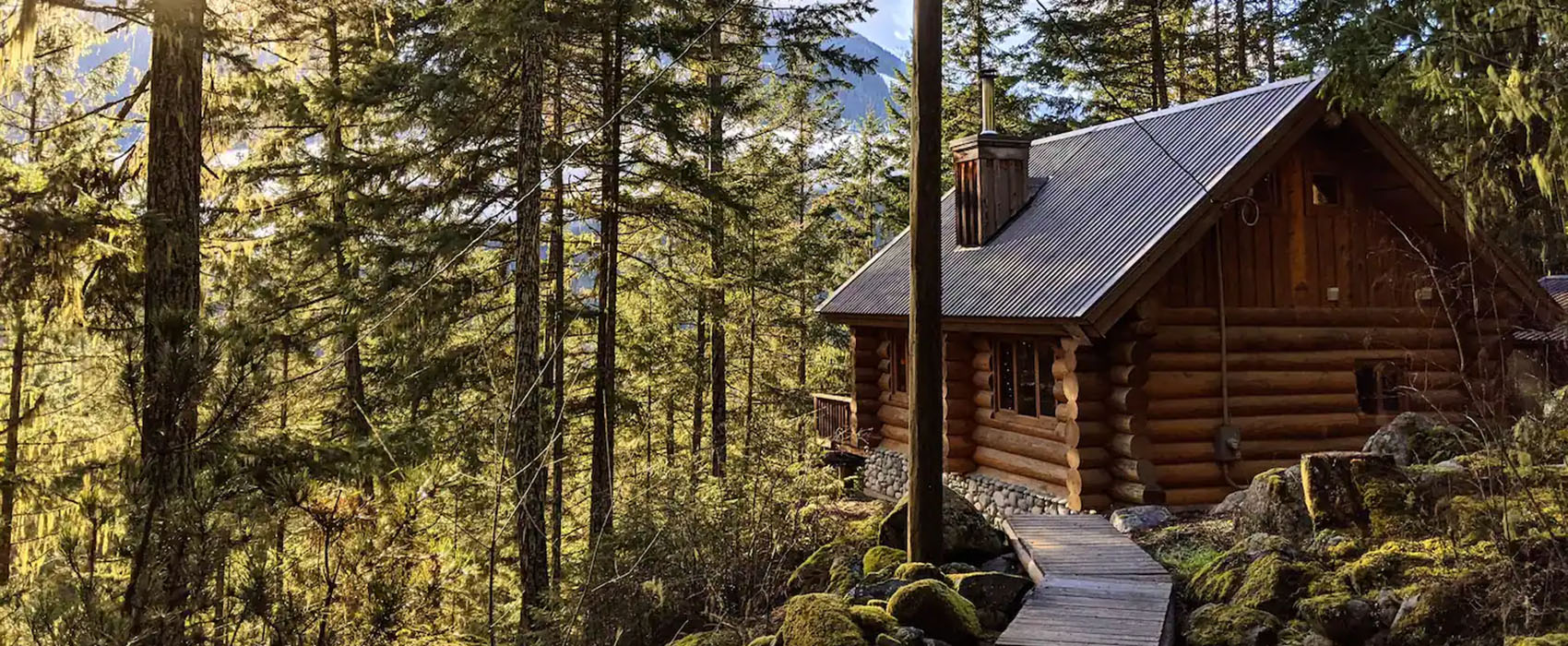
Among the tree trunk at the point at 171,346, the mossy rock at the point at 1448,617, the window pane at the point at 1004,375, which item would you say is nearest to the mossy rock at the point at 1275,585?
the mossy rock at the point at 1448,617

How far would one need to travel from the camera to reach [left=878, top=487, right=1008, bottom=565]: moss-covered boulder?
374 inches

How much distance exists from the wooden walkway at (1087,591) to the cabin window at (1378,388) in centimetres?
588

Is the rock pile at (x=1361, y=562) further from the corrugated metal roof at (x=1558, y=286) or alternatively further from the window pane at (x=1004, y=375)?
the corrugated metal roof at (x=1558, y=286)

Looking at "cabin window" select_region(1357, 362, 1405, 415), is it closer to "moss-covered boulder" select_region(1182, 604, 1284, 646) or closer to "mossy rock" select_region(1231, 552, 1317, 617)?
"mossy rock" select_region(1231, 552, 1317, 617)

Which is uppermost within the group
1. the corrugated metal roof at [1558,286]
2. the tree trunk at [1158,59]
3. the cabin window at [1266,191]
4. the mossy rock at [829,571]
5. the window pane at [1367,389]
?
the tree trunk at [1158,59]

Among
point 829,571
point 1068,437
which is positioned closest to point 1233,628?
point 829,571

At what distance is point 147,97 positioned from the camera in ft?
28.2

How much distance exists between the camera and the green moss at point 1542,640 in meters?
5.32

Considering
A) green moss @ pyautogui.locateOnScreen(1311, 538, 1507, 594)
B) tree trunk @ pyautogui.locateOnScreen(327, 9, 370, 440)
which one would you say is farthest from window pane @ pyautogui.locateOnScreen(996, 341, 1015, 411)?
tree trunk @ pyautogui.locateOnScreen(327, 9, 370, 440)

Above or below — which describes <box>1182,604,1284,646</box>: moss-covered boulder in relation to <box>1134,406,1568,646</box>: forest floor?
below

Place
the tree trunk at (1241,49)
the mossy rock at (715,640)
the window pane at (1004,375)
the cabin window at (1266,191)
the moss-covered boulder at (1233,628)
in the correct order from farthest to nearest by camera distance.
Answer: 1. the tree trunk at (1241,49)
2. the window pane at (1004,375)
3. the cabin window at (1266,191)
4. the mossy rock at (715,640)
5. the moss-covered boulder at (1233,628)

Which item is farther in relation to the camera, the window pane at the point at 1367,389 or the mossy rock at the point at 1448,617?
the window pane at the point at 1367,389

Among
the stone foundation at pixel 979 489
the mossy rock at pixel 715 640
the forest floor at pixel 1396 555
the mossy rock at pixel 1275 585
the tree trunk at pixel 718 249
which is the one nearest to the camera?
the forest floor at pixel 1396 555

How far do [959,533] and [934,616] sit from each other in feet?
7.77
